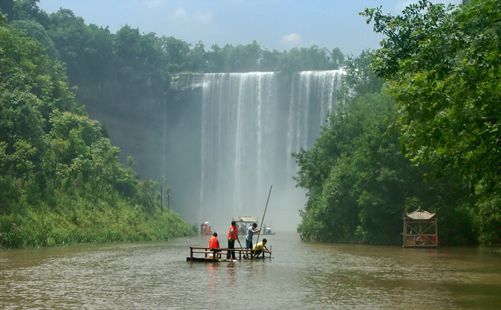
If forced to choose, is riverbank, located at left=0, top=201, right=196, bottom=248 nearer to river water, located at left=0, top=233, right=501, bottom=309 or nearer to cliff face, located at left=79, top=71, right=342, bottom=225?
river water, located at left=0, top=233, right=501, bottom=309

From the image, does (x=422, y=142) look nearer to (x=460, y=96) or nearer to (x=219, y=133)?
(x=460, y=96)

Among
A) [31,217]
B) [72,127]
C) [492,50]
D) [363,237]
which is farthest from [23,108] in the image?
[492,50]

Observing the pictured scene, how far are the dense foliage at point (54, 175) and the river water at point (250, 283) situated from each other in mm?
13196

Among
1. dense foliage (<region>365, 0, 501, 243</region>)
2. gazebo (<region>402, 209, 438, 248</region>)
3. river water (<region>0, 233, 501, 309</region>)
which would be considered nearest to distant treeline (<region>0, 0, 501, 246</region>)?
dense foliage (<region>365, 0, 501, 243</region>)

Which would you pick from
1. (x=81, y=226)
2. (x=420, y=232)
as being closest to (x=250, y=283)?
(x=420, y=232)

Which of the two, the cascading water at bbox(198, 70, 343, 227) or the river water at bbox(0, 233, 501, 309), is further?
the cascading water at bbox(198, 70, 343, 227)

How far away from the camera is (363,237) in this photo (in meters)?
48.5

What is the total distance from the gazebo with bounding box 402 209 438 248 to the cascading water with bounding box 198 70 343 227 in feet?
173

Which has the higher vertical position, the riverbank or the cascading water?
the cascading water

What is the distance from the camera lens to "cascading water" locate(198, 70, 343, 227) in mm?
97062

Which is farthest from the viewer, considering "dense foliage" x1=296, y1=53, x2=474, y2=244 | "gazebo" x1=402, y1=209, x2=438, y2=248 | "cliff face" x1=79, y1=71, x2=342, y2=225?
"cliff face" x1=79, y1=71, x2=342, y2=225

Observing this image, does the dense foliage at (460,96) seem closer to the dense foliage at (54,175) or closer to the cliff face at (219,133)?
the dense foliage at (54,175)

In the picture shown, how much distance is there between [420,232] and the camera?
43.2m

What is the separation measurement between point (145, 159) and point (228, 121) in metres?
12.5
